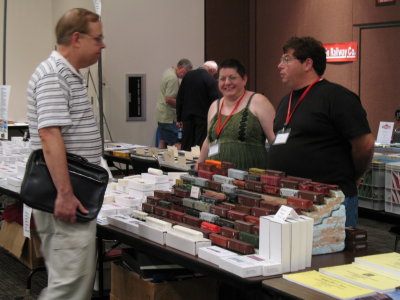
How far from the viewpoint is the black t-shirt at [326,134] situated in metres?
2.97

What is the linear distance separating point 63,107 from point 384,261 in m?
1.41

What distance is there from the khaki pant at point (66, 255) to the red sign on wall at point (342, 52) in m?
7.03

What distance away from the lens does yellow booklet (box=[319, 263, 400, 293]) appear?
2.08 metres

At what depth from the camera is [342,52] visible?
9086 millimetres

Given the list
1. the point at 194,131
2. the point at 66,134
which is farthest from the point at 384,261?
the point at 194,131

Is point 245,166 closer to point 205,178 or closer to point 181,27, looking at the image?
point 205,178

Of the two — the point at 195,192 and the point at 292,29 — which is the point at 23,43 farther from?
the point at 195,192

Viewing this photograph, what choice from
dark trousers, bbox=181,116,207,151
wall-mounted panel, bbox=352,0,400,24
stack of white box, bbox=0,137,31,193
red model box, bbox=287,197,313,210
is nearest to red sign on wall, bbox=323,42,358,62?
wall-mounted panel, bbox=352,0,400,24

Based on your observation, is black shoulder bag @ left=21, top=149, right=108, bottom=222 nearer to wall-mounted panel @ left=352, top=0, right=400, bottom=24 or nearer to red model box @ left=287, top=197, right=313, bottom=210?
red model box @ left=287, top=197, right=313, bottom=210

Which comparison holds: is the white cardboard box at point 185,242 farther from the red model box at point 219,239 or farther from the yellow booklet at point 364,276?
the yellow booklet at point 364,276

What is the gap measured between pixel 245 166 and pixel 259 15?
7.24 m

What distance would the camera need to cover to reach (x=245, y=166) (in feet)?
12.9

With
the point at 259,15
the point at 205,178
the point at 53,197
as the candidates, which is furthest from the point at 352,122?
the point at 259,15

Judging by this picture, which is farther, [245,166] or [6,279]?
[6,279]
